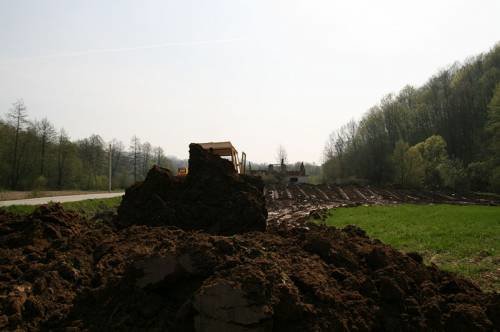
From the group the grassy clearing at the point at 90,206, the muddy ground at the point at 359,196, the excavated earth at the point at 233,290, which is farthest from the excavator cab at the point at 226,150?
the muddy ground at the point at 359,196

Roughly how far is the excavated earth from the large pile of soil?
11mm

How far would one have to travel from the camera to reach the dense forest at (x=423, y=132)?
5169cm

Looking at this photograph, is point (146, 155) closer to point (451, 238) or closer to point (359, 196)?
point (359, 196)

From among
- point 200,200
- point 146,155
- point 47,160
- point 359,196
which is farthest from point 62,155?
point 200,200

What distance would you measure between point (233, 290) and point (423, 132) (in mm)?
70389

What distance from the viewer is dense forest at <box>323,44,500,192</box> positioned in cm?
5169

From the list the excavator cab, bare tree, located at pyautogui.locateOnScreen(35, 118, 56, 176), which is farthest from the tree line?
the excavator cab

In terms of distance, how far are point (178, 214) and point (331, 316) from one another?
494cm

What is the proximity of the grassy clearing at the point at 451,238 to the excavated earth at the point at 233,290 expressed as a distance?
361 cm

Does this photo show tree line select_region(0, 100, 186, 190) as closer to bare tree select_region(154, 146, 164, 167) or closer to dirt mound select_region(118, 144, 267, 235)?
bare tree select_region(154, 146, 164, 167)

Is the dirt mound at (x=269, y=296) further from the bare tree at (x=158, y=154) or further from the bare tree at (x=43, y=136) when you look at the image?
the bare tree at (x=158, y=154)

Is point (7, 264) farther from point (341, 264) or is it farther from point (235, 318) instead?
point (341, 264)

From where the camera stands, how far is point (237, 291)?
3.92m

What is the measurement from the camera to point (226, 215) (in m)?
8.36
